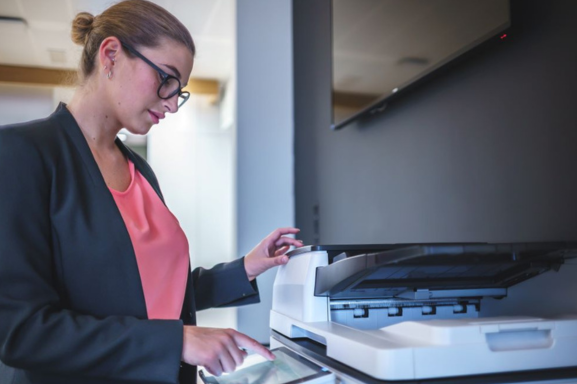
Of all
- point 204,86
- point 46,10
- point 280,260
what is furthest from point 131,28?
point 204,86

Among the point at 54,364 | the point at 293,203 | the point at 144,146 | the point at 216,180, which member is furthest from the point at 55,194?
the point at 144,146

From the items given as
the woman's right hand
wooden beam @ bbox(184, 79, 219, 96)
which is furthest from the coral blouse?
wooden beam @ bbox(184, 79, 219, 96)

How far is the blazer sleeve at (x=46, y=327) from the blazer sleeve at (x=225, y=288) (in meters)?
0.53

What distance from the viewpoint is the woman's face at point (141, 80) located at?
1.07 meters

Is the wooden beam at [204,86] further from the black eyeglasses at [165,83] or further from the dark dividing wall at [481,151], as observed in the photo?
the black eyeglasses at [165,83]

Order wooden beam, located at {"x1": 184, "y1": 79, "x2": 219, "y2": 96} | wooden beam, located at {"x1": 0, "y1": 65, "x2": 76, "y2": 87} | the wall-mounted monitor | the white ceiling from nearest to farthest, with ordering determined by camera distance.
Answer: the wall-mounted monitor < the white ceiling < wooden beam, located at {"x1": 0, "y1": 65, "x2": 76, "y2": 87} < wooden beam, located at {"x1": 184, "y1": 79, "x2": 219, "y2": 96}

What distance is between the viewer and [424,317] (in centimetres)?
103

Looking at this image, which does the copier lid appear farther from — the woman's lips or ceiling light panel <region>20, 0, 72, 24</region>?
ceiling light panel <region>20, 0, 72, 24</region>

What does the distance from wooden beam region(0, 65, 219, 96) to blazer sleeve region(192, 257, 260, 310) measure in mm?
3059

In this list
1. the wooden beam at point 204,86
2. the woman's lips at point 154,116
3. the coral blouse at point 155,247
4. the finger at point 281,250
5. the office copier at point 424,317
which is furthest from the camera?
the wooden beam at point 204,86

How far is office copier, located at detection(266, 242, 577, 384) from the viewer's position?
2.34 ft

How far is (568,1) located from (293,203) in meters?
1.84

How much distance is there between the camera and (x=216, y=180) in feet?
13.0

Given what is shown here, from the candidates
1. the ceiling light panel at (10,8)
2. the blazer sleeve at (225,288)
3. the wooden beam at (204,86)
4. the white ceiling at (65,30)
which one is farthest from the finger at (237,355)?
the wooden beam at (204,86)
